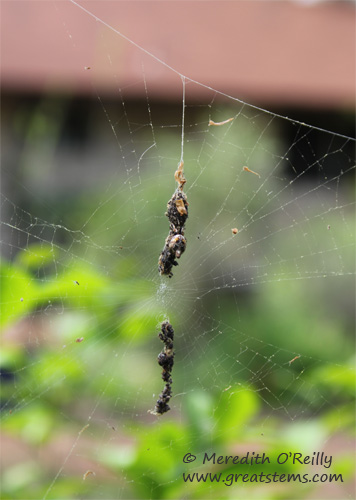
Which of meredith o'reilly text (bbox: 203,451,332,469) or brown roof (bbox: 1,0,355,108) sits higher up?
brown roof (bbox: 1,0,355,108)

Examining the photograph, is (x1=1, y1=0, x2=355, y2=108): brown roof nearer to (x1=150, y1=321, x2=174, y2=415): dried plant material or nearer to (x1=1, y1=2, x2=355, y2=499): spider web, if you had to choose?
(x1=1, y1=2, x2=355, y2=499): spider web

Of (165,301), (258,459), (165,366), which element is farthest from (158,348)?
(165,366)

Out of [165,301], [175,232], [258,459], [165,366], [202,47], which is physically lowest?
[258,459]

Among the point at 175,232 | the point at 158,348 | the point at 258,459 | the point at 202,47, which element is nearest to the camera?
the point at 175,232

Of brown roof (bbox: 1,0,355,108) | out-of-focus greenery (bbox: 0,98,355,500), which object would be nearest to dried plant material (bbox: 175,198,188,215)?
out-of-focus greenery (bbox: 0,98,355,500)

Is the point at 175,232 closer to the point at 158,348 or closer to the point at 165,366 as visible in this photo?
the point at 165,366

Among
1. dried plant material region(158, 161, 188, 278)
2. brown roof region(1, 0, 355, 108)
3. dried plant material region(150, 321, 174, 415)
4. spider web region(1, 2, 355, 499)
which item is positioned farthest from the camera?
brown roof region(1, 0, 355, 108)

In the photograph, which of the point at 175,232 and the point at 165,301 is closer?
the point at 175,232

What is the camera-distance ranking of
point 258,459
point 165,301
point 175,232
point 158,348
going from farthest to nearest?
point 158,348
point 165,301
point 258,459
point 175,232

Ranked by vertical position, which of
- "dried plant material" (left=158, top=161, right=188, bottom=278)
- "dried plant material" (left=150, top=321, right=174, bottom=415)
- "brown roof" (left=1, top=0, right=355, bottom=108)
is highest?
"brown roof" (left=1, top=0, right=355, bottom=108)
